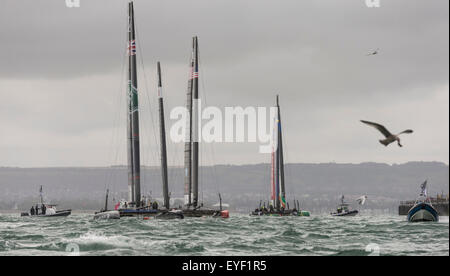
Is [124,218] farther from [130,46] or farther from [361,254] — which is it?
[361,254]

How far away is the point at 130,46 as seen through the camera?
3725 inches

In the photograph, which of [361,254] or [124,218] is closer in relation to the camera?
[361,254]

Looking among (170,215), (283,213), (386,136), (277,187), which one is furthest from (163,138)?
(386,136)

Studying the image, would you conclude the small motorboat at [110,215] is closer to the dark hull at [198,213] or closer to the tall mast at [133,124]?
the tall mast at [133,124]

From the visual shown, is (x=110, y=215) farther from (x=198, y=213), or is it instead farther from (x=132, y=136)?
(x=198, y=213)

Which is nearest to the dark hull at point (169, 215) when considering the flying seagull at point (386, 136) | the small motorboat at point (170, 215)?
the small motorboat at point (170, 215)

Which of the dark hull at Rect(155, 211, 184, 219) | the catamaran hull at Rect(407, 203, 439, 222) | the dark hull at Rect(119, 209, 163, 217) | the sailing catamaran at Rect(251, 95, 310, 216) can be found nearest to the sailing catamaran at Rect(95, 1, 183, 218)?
the dark hull at Rect(119, 209, 163, 217)

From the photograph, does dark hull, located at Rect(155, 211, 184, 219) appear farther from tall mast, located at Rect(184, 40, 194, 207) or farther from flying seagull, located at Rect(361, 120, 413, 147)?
flying seagull, located at Rect(361, 120, 413, 147)

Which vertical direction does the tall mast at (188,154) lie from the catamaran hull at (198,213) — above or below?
above

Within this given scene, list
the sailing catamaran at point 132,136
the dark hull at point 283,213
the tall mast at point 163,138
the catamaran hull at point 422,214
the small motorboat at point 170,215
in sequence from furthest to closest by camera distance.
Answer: the dark hull at point 283,213 < the tall mast at point 163,138 < the catamaran hull at point 422,214 < the sailing catamaran at point 132,136 < the small motorboat at point 170,215

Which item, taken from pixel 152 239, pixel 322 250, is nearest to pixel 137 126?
pixel 152 239
